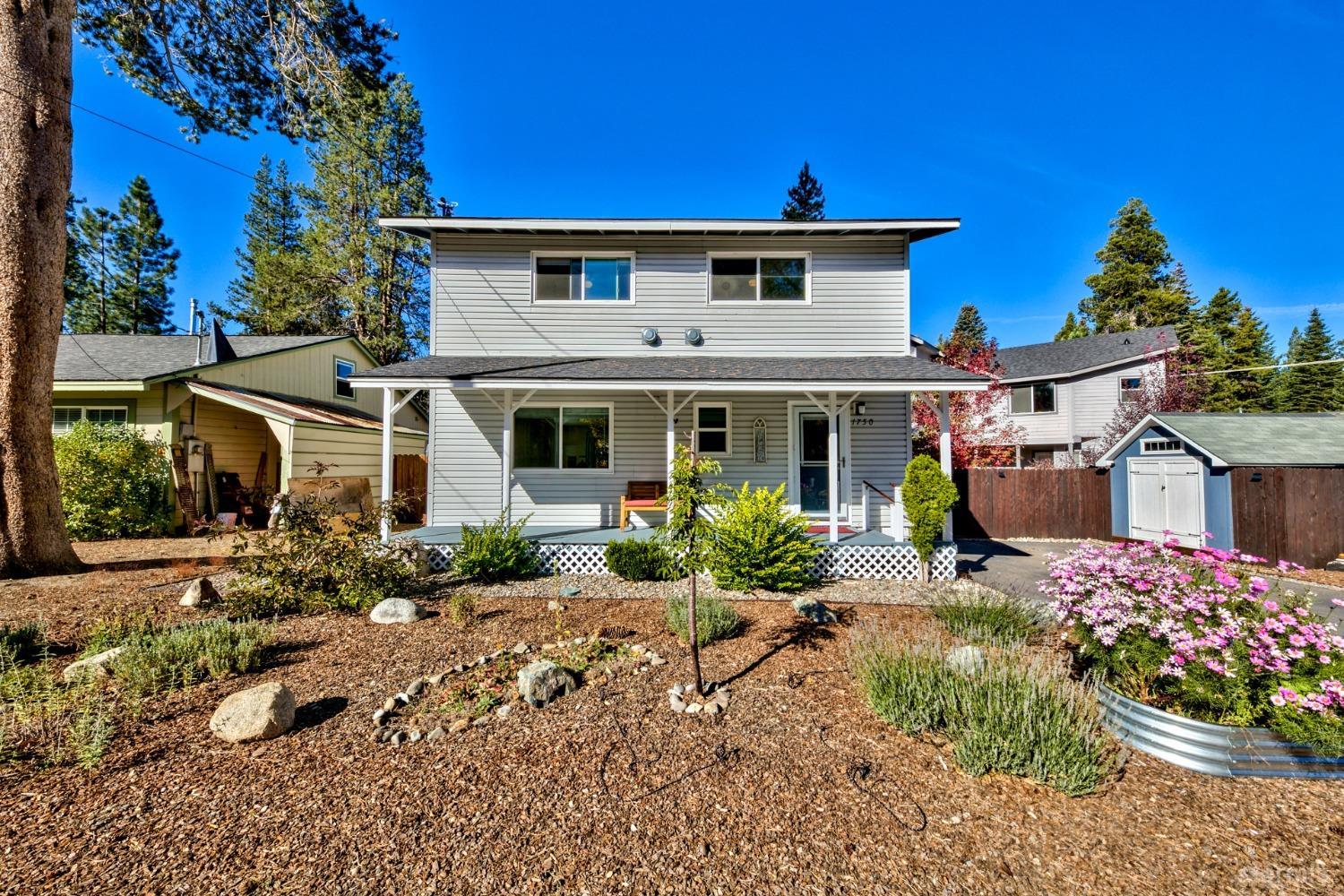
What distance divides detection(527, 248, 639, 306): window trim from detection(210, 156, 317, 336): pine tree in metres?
17.4

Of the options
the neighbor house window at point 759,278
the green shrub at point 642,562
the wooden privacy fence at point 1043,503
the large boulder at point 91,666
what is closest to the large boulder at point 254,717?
the large boulder at point 91,666

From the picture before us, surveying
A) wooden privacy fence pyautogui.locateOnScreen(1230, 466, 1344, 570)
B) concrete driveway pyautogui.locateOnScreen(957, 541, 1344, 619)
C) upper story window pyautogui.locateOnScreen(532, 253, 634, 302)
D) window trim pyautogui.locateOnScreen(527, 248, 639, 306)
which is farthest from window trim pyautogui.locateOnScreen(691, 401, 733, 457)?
wooden privacy fence pyautogui.locateOnScreen(1230, 466, 1344, 570)

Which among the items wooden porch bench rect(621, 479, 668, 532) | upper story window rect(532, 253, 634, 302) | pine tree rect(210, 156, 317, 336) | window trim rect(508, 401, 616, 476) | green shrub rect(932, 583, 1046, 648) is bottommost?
green shrub rect(932, 583, 1046, 648)

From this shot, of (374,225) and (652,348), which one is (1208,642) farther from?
(374,225)

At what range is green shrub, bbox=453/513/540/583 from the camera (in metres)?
7.46

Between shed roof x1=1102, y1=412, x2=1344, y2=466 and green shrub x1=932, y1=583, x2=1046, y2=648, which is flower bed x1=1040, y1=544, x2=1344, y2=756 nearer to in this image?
green shrub x1=932, y1=583, x2=1046, y2=648

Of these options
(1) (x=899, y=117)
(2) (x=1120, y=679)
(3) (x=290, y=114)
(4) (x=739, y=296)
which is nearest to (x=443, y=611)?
(2) (x=1120, y=679)

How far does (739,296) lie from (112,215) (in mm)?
35176

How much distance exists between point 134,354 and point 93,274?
21364mm

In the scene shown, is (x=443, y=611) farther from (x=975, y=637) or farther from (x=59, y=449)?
(x=59, y=449)

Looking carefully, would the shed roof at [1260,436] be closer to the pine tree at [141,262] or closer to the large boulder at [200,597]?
the large boulder at [200,597]

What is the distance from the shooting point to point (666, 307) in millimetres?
10227

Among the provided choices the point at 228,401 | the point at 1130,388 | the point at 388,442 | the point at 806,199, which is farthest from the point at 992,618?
the point at 806,199

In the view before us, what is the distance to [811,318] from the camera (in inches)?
401
